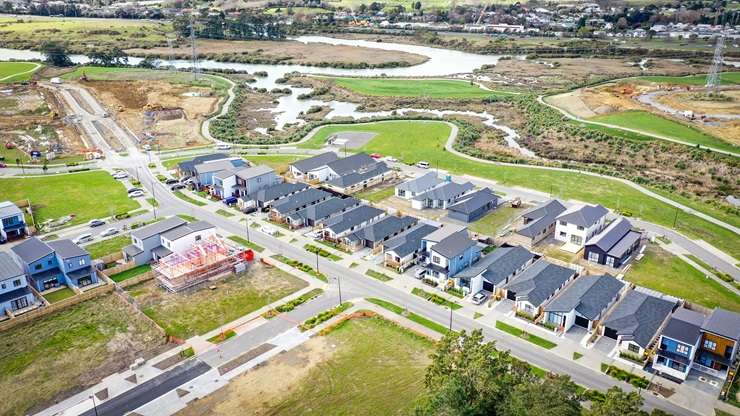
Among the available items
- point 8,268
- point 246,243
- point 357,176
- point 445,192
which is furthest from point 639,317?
point 8,268

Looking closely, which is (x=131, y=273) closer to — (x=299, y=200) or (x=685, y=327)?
(x=299, y=200)

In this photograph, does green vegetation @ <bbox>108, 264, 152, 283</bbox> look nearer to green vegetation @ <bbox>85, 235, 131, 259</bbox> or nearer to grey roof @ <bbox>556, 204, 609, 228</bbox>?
green vegetation @ <bbox>85, 235, 131, 259</bbox>

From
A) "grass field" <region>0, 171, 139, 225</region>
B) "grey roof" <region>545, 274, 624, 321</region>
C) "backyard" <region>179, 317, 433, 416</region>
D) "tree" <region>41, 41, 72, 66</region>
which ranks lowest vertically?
Answer: "backyard" <region>179, 317, 433, 416</region>

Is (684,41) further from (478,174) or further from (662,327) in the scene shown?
(662,327)

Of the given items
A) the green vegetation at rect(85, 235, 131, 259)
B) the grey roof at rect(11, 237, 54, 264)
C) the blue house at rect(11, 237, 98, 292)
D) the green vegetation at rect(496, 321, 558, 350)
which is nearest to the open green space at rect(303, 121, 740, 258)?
the green vegetation at rect(496, 321, 558, 350)

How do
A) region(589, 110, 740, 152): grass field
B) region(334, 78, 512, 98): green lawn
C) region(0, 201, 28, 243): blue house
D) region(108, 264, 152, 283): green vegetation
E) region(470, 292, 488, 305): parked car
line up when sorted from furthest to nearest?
region(334, 78, 512, 98): green lawn
region(589, 110, 740, 152): grass field
region(0, 201, 28, 243): blue house
region(108, 264, 152, 283): green vegetation
region(470, 292, 488, 305): parked car

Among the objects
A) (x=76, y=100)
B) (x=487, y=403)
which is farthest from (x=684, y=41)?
(x=487, y=403)

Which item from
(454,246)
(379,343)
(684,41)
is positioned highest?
(684,41)
